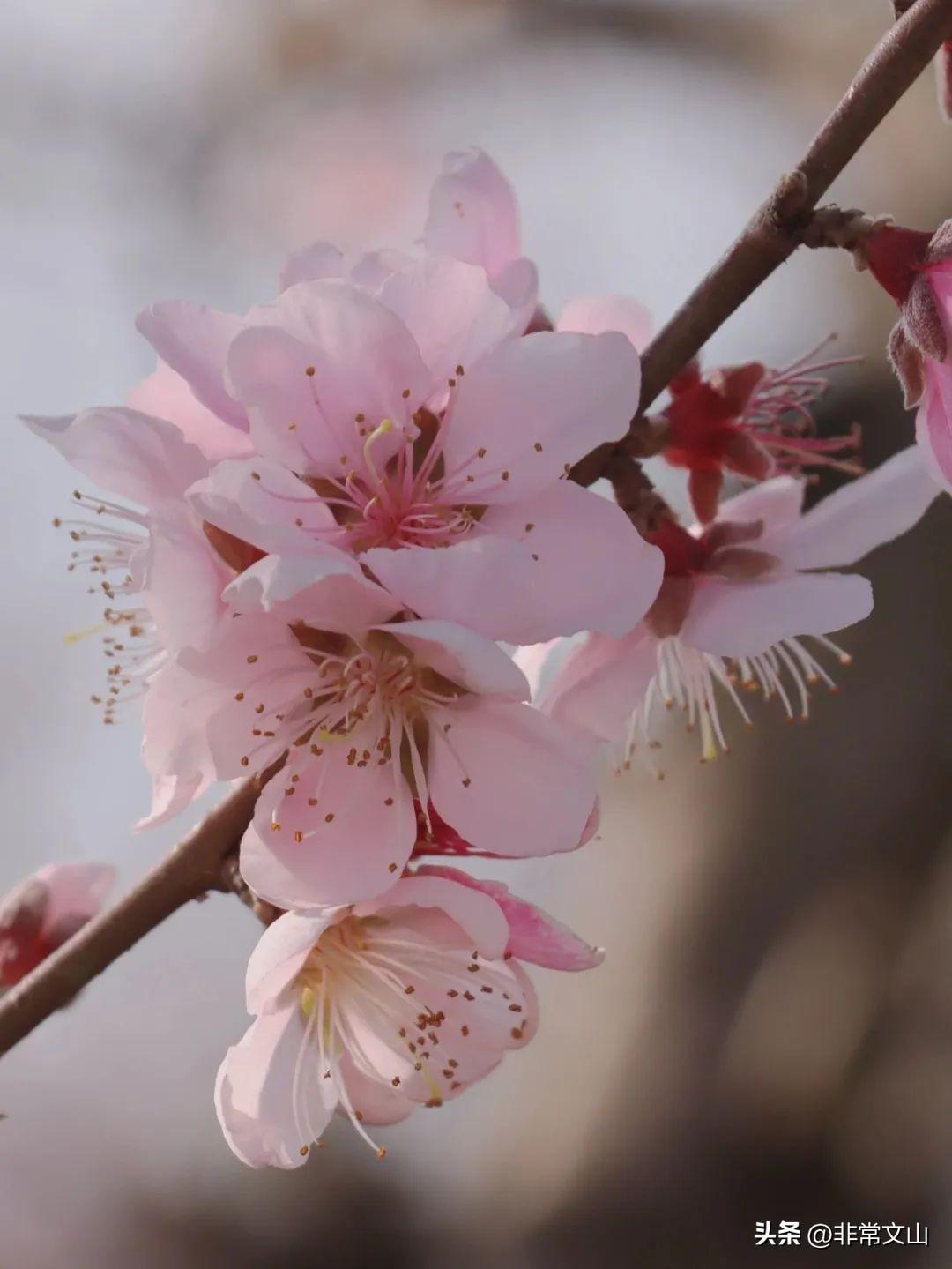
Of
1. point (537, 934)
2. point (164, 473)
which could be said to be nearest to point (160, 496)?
point (164, 473)

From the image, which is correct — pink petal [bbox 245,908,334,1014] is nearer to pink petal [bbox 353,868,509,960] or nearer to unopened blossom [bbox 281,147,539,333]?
pink petal [bbox 353,868,509,960]

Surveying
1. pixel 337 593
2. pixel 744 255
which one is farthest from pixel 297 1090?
pixel 744 255

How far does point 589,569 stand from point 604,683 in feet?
0.44

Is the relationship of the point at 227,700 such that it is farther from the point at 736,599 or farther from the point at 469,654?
the point at 736,599

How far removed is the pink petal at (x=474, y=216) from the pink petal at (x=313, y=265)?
2.4 inches

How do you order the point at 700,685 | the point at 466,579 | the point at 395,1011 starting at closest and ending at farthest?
the point at 466,579 < the point at 395,1011 < the point at 700,685

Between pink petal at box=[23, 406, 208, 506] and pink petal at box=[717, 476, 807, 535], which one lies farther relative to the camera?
pink petal at box=[717, 476, 807, 535]

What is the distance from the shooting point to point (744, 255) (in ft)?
1.89

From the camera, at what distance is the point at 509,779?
0.55 metres

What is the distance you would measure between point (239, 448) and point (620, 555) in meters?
0.17

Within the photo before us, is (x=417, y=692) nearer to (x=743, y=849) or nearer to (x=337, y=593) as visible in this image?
(x=337, y=593)

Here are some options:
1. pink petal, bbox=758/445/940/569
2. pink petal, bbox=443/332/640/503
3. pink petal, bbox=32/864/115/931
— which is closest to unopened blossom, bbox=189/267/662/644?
pink petal, bbox=443/332/640/503

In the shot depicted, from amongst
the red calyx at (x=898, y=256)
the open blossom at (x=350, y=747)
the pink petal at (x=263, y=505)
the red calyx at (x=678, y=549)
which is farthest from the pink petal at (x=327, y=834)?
the red calyx at (x=898, y=256)

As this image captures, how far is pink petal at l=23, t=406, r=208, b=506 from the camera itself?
0.51 m
